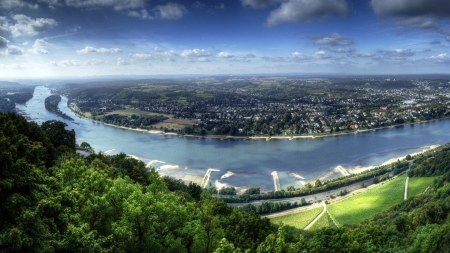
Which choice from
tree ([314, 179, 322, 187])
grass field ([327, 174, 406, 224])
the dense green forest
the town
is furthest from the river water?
the dense green forest

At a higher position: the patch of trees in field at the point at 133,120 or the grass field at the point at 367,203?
the patch of trees in field at the point at 133,120

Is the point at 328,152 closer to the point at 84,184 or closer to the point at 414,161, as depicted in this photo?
the point at 414,161

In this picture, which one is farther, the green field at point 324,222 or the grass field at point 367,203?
the grass field at point 367,203

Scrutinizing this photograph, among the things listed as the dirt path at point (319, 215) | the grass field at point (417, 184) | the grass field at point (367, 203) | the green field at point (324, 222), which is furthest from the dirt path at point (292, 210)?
the grass field at point (417, 184)

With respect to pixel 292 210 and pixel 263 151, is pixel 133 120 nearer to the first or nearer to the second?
pixel 263 151

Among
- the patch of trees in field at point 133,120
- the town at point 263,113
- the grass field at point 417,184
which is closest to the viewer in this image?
the grass field at point 417,184

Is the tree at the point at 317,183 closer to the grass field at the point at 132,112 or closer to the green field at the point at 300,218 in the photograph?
the green field at the point at 300,218
